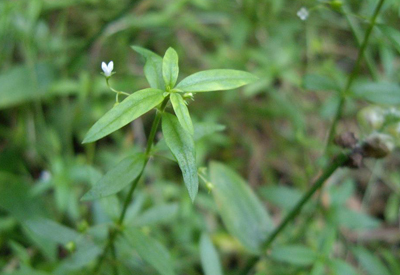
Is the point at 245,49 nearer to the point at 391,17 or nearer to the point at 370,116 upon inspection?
the point at 391,17

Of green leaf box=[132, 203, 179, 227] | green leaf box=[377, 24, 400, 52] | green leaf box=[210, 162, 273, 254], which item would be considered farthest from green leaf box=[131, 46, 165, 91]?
green leaf box=[210, 162, 273, 254]

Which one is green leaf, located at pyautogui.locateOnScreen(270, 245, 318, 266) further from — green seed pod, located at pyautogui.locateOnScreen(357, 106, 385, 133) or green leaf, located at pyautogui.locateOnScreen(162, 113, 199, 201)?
green leaf, located at pyautogui.locateOnScreen(162, 113, 199, 201)

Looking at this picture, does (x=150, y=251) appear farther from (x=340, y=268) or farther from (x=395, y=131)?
(x=395, y=131)

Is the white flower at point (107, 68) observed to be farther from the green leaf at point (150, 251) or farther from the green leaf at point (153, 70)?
the green leaf at point (150, 251)

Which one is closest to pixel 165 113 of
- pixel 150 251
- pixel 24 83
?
pixel 150 251

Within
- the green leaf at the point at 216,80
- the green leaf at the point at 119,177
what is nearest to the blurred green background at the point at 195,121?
the green leaf at the point at 119,177

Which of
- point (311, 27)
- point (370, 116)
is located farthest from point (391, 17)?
point (370, 116)

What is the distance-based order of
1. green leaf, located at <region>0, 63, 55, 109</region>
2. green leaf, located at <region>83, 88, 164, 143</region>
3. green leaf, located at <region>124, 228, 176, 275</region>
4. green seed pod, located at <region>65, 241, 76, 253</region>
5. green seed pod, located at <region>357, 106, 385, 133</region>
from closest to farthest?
green leaf, located at <region>83, 88, 164, 143</region>, green leaf, located at <region>124, 228, 176, 275</region>, green seed pod, located at <region>65, 241, 76, 253</region>, green seed pod, located at <region>357, 106, 385, 133</region>, green leaf, located at <region>0, 63, 55, 109</region>
